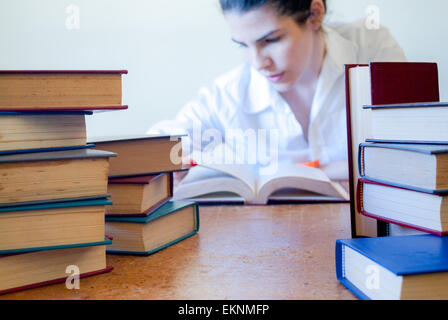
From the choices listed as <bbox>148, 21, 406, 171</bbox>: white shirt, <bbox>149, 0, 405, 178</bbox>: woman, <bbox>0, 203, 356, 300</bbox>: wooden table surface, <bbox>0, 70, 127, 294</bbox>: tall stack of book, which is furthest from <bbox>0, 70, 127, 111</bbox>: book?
<bbox>148, 21, 406, 171</bbox>: white shirt

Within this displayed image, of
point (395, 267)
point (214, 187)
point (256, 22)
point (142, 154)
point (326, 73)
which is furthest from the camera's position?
point (326, 73)

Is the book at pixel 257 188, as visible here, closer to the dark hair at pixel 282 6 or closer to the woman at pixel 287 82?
the woman at pixel 287 82

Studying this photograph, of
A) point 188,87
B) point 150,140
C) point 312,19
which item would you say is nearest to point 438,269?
point 150,140

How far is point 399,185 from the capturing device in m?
0.70

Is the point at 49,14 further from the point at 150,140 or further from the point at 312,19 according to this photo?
the point at 150,140

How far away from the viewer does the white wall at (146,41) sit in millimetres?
2688

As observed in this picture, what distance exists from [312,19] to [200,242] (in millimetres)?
1797

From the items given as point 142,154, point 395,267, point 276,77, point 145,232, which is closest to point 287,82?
point 276,77

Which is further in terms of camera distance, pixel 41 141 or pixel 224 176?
pixel 224 176

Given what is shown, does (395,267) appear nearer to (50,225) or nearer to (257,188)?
(50,225)

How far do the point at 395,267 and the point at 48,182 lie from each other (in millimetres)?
486

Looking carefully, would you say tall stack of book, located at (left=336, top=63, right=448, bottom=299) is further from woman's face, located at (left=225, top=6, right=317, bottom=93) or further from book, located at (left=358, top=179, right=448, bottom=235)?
woman's face, located at (left=225, top=6, right=317, bottom=93)
